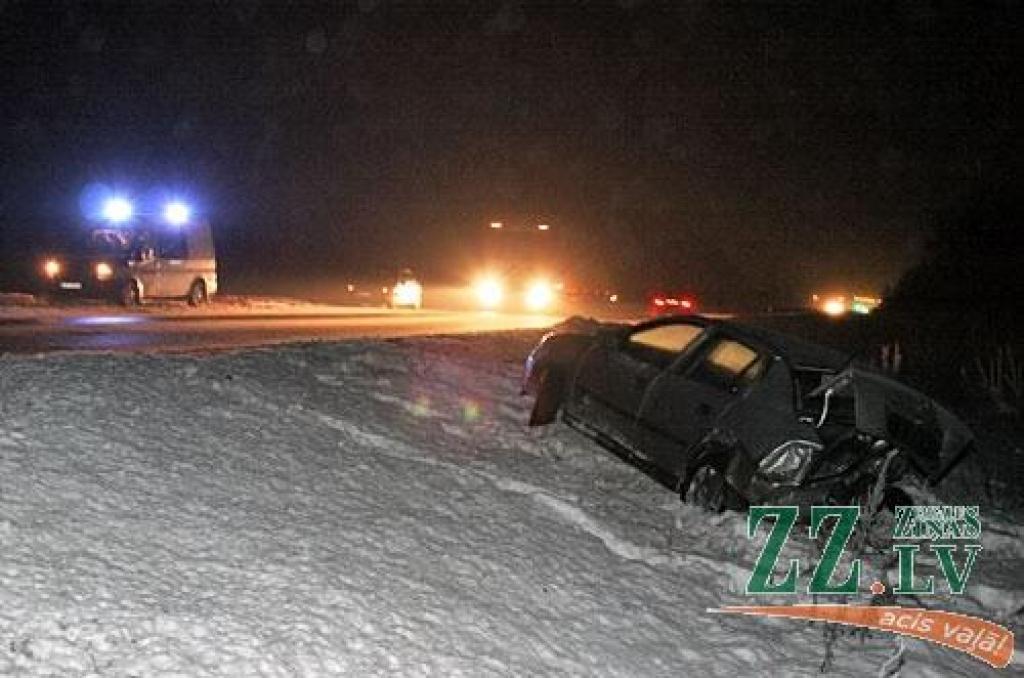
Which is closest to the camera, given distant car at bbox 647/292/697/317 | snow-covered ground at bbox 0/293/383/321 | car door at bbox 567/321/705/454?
car door at bbox 567/321/705/454

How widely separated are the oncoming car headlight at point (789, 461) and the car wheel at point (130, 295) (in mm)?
15701

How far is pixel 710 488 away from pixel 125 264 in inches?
601

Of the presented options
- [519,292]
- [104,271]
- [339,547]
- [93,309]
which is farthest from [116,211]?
[339,547]

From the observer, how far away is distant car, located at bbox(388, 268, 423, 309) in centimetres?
2903

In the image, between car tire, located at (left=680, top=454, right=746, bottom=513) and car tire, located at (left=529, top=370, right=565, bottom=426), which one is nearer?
car tire, located at (left=680, top=454, right=746, bottom=513)

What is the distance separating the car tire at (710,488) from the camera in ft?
23.6

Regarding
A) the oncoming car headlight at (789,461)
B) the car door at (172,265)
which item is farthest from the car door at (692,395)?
the car door at (172,265)

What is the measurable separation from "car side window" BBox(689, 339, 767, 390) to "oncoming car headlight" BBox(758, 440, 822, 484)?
69cm

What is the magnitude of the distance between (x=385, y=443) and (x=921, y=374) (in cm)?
1275

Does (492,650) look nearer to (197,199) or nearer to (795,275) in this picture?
(197,199)

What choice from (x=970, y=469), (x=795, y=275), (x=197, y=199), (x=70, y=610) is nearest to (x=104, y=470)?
(x=70, y=610)

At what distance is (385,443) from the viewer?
285 inches

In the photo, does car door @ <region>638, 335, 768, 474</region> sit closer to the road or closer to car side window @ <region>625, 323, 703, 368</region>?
car side window @ <region>625, 323, 703, 368</region>

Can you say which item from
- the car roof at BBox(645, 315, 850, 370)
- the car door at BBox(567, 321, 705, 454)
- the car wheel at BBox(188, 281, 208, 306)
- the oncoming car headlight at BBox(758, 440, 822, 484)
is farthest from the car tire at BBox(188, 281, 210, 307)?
the oncoming car headlight at BBox(758, 440, 822, 484)
